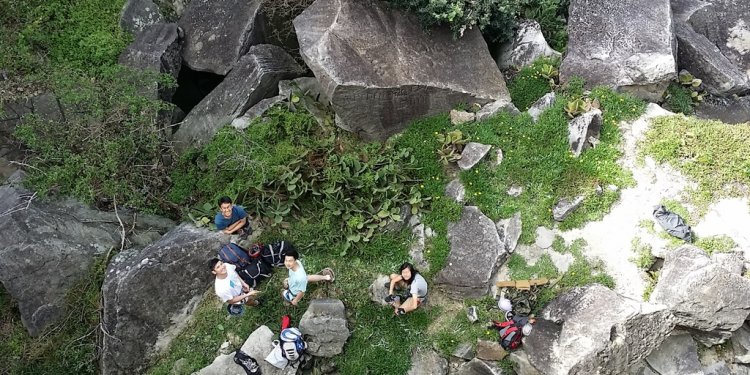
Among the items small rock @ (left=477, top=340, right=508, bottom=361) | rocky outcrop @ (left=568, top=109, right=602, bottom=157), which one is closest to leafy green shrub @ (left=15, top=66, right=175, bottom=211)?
small rock @ (left=477, top=340, right=508, bottom=361)

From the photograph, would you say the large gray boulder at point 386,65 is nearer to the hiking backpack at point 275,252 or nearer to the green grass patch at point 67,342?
the hiking backpack at point 275,252

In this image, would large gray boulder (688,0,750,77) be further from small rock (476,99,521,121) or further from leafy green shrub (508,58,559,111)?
small rock (476,99,521,121)

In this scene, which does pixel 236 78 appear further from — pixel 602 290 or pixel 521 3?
pixel 602 290

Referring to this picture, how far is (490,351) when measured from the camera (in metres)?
7.96

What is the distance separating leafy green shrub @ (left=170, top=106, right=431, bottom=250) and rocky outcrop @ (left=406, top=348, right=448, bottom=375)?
185cm

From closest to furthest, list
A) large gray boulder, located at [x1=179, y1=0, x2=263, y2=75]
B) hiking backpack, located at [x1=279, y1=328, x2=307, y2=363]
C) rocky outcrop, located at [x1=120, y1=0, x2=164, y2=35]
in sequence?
1. hiking backpack, located at [x1=279, y1=328, x2=307, y2=363]
2. large gray boulder, located at [x1=179, y1=0, x2=263, y2=75]
3. rocky outcrop, located at [x1=120, y1=0, x2=164, y2=35]

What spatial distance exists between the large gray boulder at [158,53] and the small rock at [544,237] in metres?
7.07

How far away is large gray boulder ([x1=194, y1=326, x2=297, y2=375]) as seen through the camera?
8148 millimetres

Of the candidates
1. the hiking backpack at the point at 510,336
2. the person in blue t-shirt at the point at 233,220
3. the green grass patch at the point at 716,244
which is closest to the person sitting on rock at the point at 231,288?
the person in blue t-shirt at the point at 233,220

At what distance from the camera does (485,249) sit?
337 inches

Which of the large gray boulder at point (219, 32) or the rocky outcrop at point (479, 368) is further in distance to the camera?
the large gray boulder at point (219, 32)

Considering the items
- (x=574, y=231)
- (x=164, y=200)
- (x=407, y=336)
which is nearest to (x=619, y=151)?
(x=574, y=231)

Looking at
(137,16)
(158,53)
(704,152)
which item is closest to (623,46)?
(704,152)

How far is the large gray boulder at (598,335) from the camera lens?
7.29 metres
